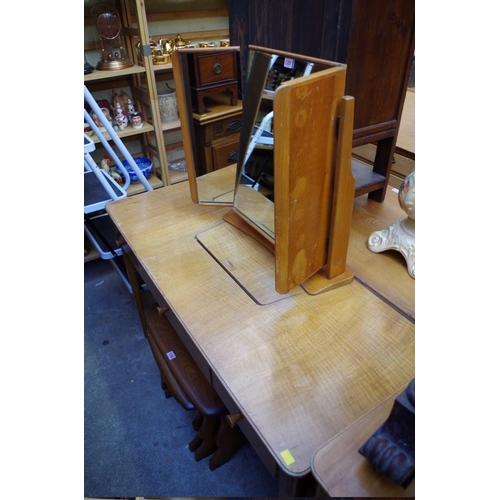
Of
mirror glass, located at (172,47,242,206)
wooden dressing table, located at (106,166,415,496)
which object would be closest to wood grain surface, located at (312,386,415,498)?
wooden dressing table, located at (106,166,415,496)

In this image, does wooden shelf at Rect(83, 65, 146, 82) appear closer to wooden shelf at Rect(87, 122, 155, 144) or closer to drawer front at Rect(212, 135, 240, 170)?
wooden shelf at Rect(87, 122, 155, 144)

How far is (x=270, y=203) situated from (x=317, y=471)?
641 mm

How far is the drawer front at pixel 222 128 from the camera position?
118 cm

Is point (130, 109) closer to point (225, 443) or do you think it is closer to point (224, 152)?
point (224, 152)

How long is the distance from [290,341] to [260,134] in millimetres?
512

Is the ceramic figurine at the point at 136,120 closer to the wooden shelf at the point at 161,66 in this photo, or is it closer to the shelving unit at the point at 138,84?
the shelving unit at the point at 138,84

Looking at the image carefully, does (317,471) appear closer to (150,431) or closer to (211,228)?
(211,228)

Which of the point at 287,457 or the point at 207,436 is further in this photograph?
the point at 207,436

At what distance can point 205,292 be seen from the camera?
2.94 ft

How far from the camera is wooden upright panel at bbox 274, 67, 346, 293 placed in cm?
61

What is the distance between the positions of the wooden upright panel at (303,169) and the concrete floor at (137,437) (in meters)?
0.81

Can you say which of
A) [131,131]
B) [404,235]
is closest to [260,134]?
[404,235]

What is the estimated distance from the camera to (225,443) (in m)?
1.20

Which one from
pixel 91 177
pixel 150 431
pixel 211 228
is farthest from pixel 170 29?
pixel 150 431
